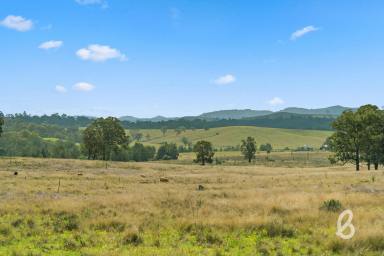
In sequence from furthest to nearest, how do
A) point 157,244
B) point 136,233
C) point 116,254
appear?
point 136,233
point 157,244
point 116,254

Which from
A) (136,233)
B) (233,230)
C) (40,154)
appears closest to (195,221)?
(233,230)

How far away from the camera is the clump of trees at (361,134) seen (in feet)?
204

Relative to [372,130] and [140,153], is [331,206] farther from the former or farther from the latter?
[140,153]

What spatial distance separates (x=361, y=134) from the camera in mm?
62312

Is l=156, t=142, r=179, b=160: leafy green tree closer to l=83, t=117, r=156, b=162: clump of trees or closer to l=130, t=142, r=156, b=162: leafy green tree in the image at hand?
l=130, t=142, r=156, b=162: leafy green tree

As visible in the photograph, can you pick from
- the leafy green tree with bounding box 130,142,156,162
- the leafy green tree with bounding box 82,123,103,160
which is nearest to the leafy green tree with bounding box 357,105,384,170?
the leafy green tree with bounding box 82,123,103,160

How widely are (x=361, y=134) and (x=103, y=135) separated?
60.3m

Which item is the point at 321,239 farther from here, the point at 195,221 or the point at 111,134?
the point at 111,134

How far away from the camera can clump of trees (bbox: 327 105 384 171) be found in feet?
204

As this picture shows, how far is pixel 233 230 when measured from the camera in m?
15.5

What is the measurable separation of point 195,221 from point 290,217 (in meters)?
4.38

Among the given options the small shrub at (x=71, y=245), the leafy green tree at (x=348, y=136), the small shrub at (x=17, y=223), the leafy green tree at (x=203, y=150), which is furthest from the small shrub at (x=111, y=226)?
the leafy green tree at (x=203, y=150)

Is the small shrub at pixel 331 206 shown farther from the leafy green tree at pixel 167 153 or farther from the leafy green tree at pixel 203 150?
the leafy green tree at pixel 167 153

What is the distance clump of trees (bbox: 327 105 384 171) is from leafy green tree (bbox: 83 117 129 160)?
5305 centimetres
